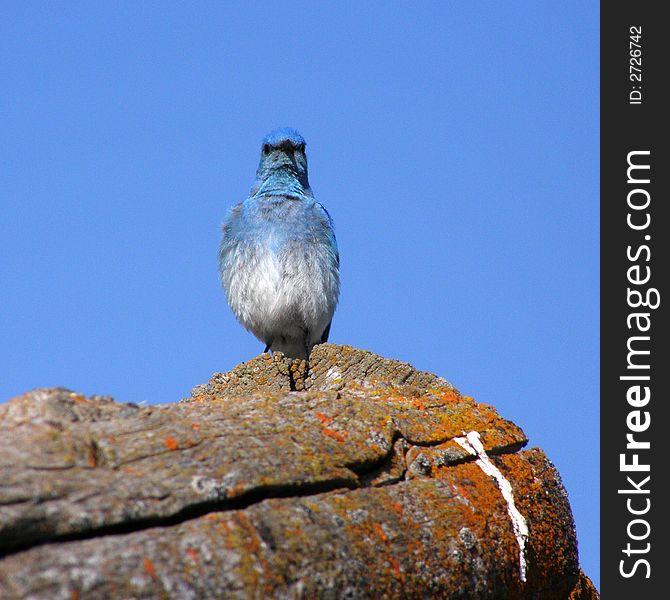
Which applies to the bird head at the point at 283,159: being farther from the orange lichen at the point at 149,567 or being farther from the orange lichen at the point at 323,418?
the orange lichen at the point at 149,567

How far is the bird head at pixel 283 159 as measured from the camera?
10.9 m

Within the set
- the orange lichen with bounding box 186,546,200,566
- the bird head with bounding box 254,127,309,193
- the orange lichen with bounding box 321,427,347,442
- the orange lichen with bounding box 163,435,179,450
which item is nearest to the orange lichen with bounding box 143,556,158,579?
the orange lichen with bounding box 186,546,200,566

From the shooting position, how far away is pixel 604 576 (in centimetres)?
568

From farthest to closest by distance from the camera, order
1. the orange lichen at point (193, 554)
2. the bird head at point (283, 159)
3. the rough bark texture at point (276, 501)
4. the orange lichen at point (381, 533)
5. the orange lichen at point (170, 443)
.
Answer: the bird head at point (283, 159) < the orange lichen at point (381, 533) < the orange lichen at point (170, 443) < the orange lichen at point (193, 554) < the rough bark texture at point (276, 501)

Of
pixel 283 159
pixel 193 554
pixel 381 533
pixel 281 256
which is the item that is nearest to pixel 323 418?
pixel 381 533

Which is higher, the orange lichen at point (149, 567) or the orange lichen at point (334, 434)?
the orange lichen at point (334, 434)

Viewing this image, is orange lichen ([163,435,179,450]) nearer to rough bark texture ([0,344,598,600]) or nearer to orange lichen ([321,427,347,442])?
rough bark texture ([0,344,598,600])

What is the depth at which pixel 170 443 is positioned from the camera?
12.6 ft

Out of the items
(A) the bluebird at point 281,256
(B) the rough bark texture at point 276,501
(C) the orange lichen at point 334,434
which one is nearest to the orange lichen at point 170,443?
(B) the rough bark texture at point 276,501

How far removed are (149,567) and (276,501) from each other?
0.67 metres

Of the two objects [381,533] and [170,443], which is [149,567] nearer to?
[170,443]

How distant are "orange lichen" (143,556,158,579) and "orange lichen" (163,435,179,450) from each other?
58 centimetres

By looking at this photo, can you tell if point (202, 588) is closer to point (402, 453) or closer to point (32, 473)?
point (32, 473)

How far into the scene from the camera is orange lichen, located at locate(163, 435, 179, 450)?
12.5 ft
